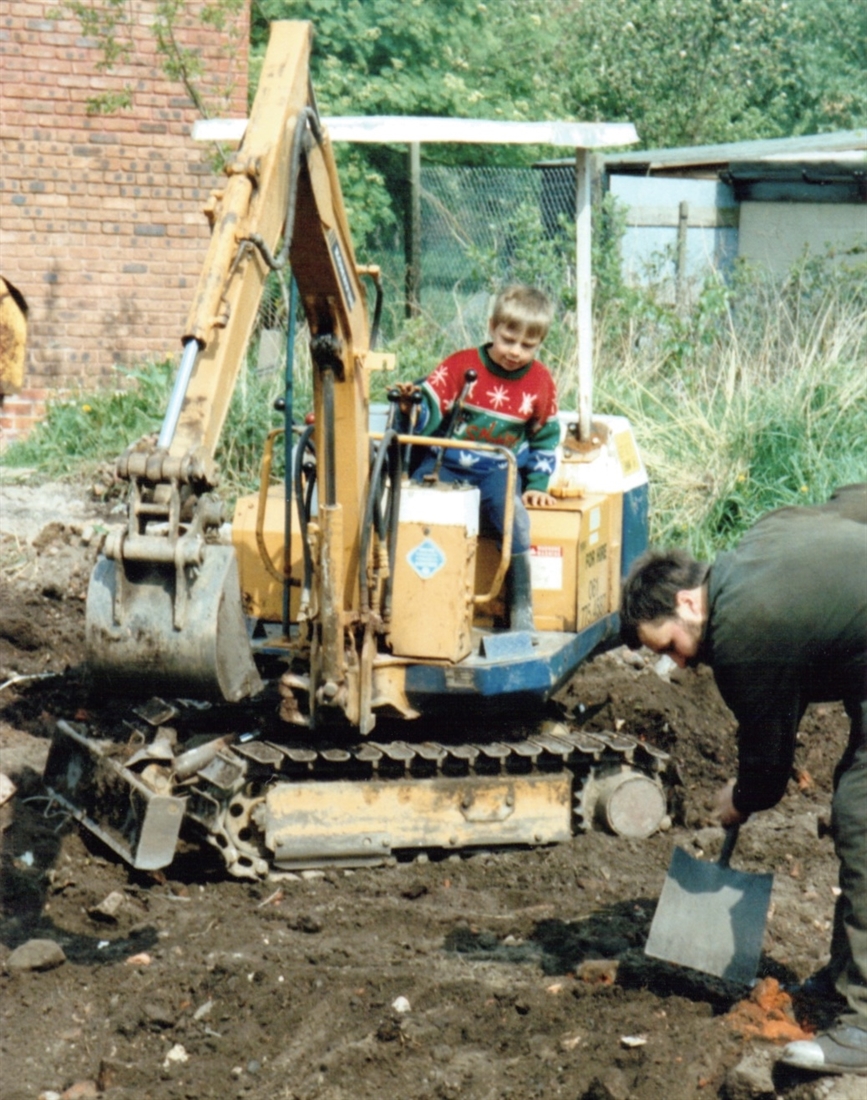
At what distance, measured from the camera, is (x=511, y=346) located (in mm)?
6172

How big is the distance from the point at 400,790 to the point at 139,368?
688cm

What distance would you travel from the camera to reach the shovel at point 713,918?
4.74 meters

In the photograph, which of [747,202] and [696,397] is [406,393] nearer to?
[696,397]

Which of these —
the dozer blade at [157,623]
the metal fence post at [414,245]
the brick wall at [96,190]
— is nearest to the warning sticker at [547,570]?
the dozer blade at [157,623]

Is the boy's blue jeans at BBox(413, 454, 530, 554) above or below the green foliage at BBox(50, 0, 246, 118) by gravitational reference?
below

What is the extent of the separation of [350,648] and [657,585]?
1832mm

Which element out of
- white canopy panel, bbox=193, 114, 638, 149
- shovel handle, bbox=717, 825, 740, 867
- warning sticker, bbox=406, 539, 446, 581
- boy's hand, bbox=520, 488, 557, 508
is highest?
white canopy panel, bbox=193, 114, 638, 149

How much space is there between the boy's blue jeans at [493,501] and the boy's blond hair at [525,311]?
59 centimetres

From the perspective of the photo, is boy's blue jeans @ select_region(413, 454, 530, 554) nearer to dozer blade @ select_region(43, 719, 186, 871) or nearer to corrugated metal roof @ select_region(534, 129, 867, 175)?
dozer blade @ select_region(43, 719, 186, 871)

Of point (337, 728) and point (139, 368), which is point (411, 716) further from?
point (139, 368)

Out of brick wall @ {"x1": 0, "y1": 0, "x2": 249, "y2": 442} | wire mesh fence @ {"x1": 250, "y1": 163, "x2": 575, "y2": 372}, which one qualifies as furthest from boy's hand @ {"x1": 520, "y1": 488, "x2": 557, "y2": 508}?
brick wall @ {"x1": 0, "y1": 0, "x2": 249, "y2": 442}

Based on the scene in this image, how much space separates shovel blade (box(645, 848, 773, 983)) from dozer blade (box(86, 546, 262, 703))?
1811 millimetres

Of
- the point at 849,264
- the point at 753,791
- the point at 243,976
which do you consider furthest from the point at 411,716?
the point at 849,264

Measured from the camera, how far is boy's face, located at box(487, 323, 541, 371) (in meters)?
6.15
